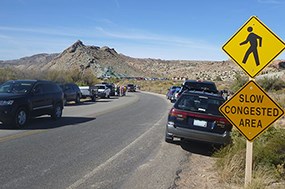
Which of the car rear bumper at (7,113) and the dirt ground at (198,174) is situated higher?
the car rear bumper at (7,113)

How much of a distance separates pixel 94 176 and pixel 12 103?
694 cm

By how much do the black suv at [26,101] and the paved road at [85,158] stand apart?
69 cm

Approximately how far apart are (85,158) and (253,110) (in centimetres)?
416

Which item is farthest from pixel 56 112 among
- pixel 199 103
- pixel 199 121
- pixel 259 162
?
pixel 259 162

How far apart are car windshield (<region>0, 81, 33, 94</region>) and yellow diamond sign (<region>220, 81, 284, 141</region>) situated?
968 cm

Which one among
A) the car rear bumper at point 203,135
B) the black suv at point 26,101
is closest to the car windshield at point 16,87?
the black suv at point 26,101

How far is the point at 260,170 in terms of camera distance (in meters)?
7.21

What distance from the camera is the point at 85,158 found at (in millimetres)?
8609

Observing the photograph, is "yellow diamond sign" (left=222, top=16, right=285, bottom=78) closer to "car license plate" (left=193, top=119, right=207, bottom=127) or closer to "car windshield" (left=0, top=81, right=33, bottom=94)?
"car license plate" (left=193, top=119, right=207, bottom=127)

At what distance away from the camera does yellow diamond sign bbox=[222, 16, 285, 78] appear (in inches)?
251

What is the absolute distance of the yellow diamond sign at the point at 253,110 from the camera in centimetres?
627

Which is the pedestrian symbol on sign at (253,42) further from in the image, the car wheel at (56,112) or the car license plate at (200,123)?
the car wheel at (56,112)

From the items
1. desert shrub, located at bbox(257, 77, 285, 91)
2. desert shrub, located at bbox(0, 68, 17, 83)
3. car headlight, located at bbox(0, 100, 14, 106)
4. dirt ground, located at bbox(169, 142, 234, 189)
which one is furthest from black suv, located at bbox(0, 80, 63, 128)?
desert shrub, located at bbox(257, 77, 285, 91)

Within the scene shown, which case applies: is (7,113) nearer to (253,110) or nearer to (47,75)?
(253,110)
